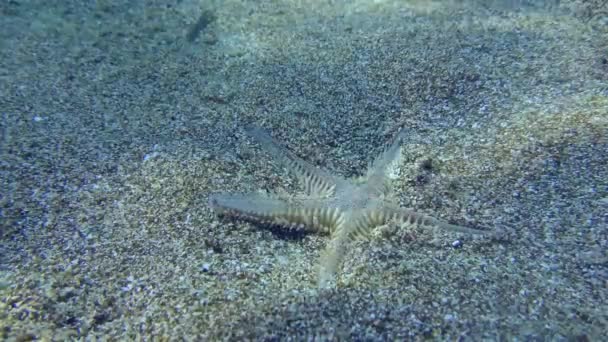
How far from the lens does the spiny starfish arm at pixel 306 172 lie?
3.28 metres

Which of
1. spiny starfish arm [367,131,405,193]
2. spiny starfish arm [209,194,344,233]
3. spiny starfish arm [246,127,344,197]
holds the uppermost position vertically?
spiny starfish arm [367,131,405,193]

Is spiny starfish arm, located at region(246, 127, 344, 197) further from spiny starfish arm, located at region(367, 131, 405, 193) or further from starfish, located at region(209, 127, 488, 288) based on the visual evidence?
spiny starfish arm, located at region(367, 131, 405, 193)

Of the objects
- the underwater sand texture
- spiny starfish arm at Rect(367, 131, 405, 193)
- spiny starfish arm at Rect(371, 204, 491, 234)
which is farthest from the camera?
spiny starfish arm at Rect(367, 131, 405, 193)

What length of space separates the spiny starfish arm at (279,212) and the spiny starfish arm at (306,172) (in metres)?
0.19

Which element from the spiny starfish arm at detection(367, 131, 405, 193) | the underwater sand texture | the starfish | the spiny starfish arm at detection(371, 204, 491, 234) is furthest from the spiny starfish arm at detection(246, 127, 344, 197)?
the spiny starfish arm at detection(371, 204, 491, 234)

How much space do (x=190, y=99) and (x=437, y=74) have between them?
2447mm

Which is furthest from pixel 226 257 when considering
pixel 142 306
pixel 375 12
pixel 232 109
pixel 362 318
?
pixel 375 12

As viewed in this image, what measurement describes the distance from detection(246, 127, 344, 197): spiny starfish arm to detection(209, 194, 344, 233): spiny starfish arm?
19 cm

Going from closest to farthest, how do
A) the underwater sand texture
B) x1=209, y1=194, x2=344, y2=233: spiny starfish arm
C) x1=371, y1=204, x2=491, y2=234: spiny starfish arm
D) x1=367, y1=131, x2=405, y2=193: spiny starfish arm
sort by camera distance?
the underwater sand texture → x1=371, y1=204, x2=491, y2=234: spiny starfish arm → x1=209, y1=194, x2=344, y2=233: spiny starfish arm → x1=367, y1=131, x2=405, y2=193: spiny starfish arm

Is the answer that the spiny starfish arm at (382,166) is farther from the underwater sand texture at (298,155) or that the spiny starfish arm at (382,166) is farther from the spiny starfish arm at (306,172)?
the spiny starfish arm at (306,172)

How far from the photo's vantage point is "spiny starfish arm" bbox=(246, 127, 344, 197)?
3.28m

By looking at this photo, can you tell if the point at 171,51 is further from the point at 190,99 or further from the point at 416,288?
the point at 416,288

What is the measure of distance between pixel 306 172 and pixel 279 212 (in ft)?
1.68

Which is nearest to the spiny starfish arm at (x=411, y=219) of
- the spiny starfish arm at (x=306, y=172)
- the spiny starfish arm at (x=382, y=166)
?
the spiny starfish arm at (x=382, y=166)
